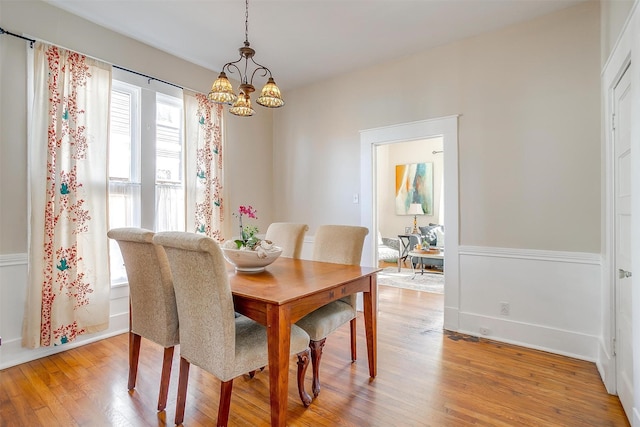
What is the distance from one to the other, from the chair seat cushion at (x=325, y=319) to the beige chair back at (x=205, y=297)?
0.60 metres

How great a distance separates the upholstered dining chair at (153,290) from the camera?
181cm

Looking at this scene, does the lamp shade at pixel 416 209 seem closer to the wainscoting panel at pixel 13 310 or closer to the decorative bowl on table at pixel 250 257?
the decorative bowl on table at pixel 250 257

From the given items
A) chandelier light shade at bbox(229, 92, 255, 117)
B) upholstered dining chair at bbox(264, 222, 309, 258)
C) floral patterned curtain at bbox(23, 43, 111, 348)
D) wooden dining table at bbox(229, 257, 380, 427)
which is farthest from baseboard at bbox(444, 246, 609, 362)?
floral patterned curtain at bbox(23, 43, 111, 348)

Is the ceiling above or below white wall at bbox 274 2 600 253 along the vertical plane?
above

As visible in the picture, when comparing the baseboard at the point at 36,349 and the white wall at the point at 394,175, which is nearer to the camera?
the baseboard at the point at 36,349

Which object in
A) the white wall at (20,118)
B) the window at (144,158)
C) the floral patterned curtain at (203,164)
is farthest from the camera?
the floral patterned curtain at (203,164)

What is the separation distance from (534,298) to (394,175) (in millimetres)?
4915

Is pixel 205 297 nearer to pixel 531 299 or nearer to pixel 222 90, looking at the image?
pixel 222 90

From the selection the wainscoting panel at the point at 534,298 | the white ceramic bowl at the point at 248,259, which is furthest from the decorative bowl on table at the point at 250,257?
the wainscoting panel at the point at 534,298

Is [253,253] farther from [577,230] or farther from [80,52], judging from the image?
[577,230]

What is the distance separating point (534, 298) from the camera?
110 inches

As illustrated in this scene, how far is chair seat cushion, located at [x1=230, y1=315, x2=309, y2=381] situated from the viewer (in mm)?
1587

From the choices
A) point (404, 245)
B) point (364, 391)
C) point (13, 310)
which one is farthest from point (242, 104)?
point (404, 245)

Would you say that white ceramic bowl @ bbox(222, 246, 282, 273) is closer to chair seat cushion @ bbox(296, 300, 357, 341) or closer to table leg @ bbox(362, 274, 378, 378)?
chair seat cushion @ bbox(296, 300, 357, 341)
